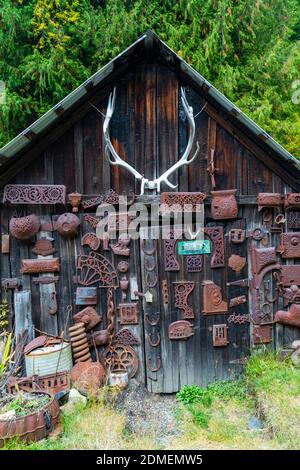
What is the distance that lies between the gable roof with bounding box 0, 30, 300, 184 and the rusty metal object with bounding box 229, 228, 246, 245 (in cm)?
105

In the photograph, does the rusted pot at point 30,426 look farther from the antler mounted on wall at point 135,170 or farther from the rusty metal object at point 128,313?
the antler mounted on wall at point 135,170

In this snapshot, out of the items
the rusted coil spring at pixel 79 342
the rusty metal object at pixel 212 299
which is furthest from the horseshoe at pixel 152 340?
the rusted coil spring at pixel 79 342

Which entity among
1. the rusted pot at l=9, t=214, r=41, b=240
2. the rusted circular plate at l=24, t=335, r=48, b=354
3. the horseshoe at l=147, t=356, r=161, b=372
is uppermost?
the rusted pot at l=9, t=214, r=41, b=240

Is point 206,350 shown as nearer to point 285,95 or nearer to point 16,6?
point 285,95

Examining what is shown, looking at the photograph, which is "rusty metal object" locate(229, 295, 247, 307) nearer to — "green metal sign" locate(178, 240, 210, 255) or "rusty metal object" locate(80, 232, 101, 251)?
"green metal sign" locate(178, 240, 210, 255)

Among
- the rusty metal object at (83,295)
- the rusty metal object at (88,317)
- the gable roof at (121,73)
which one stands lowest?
the rusty metal object at (88,317)

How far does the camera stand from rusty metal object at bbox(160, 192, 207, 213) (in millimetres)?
4766

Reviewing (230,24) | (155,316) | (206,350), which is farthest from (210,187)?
(230,24)

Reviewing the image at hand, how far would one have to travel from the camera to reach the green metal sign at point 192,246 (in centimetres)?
496

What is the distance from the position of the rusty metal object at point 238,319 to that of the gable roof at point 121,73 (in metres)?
2.08

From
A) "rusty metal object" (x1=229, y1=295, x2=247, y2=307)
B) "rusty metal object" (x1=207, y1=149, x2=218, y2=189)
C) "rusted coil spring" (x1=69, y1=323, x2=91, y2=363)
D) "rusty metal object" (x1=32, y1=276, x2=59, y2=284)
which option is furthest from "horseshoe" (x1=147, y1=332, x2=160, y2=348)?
"rusty metal object" (x1=207, y1=149, x2=218, y2=189)

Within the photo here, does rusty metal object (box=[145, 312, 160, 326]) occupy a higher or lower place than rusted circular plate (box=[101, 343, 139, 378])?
higher

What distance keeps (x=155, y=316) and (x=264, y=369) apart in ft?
5.40

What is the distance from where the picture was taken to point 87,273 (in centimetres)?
484
